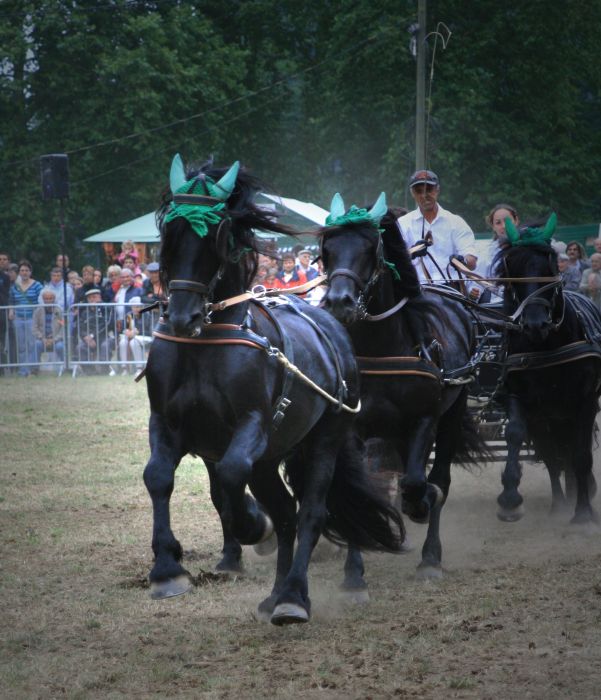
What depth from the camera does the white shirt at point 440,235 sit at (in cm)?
900

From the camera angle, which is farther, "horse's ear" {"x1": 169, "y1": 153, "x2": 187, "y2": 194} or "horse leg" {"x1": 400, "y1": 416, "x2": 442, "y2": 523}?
"horse leg" {"x1": 400, "y1": 416, "x2": 442, "y2": 523}

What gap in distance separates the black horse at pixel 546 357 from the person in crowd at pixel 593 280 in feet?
24.4

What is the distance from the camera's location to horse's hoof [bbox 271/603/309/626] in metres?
5.62

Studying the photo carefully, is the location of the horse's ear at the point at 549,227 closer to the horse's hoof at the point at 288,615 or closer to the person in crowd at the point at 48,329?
the horse's hoof at the point at 288,615

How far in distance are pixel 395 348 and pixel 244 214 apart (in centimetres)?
194

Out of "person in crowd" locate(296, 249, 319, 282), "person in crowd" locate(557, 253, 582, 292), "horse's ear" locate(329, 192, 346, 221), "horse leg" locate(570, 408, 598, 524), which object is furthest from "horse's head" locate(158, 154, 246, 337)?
"person in crowd" locate(296, 249, 319, 282)

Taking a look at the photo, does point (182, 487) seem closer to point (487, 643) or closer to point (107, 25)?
point (487, 643)

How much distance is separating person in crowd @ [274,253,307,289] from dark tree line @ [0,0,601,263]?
602 inches

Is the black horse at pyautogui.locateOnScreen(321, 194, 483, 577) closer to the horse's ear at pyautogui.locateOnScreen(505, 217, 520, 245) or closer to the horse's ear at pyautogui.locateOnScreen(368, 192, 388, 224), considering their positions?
the horse's ear at pyautogui.locateOnScreen(368, 192, 388, 224)

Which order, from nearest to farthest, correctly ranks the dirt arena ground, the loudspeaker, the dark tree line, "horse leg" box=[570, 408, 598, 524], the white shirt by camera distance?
1. the dirt arena ground
2. "horse leg" box=[570, 408, 598, 524]
3. the white shirt
4. the loudspeaker
5. the dark tree line

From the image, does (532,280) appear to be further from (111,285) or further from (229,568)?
(111,285)

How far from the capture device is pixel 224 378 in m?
5.50

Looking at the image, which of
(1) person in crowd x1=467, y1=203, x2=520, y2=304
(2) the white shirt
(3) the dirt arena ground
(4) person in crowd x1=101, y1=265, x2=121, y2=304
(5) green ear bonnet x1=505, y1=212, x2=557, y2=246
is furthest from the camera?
(4) person in crowd x1=101, y1=265, x2=121, y2=304

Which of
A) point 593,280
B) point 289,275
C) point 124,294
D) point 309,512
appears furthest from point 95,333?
point 309,512
